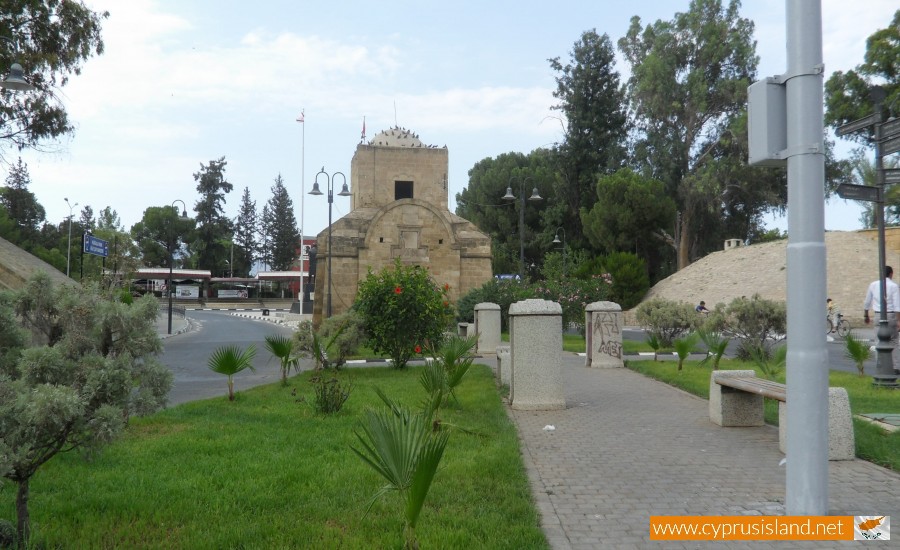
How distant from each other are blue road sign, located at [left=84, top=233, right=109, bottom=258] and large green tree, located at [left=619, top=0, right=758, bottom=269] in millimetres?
34512

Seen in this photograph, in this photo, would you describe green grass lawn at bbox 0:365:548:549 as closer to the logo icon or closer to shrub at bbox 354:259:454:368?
the logo icon

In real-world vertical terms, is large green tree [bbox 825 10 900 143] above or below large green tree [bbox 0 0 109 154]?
above

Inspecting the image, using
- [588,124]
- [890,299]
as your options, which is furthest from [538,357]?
[588,124]

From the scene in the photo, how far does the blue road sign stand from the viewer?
2284 cm

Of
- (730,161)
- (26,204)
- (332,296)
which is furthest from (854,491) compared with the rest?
(26,204)

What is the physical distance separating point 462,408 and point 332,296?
68.3ft

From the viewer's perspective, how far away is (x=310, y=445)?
638cm

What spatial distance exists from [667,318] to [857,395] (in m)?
7.53

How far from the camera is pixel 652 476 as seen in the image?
17.1 feet

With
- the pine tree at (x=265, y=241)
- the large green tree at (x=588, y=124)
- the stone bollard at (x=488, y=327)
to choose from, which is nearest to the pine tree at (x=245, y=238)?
the pine tree at (x=265, y=241)

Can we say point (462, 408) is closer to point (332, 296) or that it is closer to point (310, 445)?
point (310, 445)

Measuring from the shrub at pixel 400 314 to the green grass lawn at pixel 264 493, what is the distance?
5.79 meters

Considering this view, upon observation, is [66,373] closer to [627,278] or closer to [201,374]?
[201,374]

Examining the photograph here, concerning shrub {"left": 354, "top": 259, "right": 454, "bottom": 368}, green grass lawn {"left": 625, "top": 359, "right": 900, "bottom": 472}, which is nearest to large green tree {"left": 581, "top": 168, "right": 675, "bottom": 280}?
green grass lawn {"left": 625, "top": 359, "right": 900, "bottom": 472}
